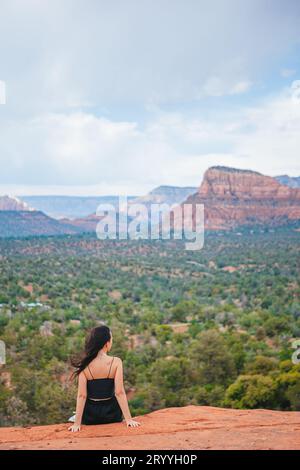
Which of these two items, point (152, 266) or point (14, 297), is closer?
point (14, 297)

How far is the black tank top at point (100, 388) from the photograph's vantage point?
252 inches

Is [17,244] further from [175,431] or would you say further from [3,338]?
[175,431]

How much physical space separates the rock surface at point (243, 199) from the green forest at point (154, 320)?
22.7m

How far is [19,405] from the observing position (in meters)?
16.8

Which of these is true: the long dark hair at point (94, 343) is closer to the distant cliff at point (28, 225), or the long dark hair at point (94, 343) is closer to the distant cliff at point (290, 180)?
the distant cliff at point (28, 225)

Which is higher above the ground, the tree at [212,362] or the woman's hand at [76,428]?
the woman's hand at [76,428]

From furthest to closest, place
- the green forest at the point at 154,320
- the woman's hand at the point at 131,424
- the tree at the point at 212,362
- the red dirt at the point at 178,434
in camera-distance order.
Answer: the tree at the point at 212,362 → the green forest at the point at 154,320 → the woman's hand at the point at 131,424 → the red dirt at the point at 178,434

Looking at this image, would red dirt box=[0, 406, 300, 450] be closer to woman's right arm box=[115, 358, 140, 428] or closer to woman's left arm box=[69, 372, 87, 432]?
woman's left arm box=[69, 372, 87, 432]

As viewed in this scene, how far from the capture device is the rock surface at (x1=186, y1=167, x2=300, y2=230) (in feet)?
318

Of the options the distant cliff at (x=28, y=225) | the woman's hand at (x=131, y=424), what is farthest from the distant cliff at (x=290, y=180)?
the woman's hand at (x=131, y=424)

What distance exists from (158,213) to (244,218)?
1535 centimetres

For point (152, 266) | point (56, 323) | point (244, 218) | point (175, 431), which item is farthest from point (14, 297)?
point (244, 218)

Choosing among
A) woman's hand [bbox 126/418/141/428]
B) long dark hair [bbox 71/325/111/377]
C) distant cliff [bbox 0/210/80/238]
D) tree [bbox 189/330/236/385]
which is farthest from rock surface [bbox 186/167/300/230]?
long dark hair [bbox 71/325/111/377]
